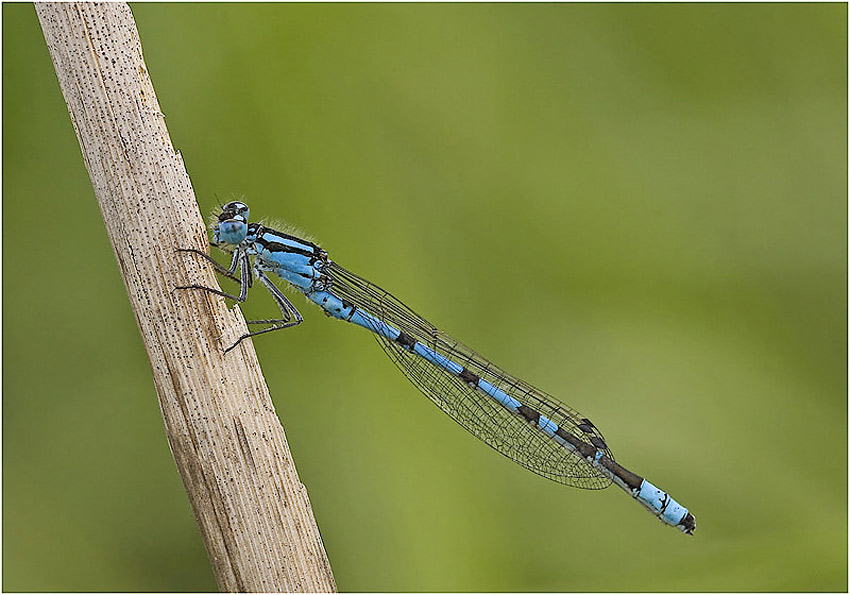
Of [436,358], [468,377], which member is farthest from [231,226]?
[468,377]

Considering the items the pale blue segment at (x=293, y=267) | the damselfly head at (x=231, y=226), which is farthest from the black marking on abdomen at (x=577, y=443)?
the damselfly head at (x=231, y=226)

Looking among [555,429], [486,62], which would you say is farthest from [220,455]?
[486,62]

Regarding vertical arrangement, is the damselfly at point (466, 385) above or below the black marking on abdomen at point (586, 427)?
below

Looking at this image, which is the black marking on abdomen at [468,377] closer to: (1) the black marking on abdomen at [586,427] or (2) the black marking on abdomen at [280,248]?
(1) the black marking on abdomen at [586,427]

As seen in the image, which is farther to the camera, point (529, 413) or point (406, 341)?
point (529, 413)

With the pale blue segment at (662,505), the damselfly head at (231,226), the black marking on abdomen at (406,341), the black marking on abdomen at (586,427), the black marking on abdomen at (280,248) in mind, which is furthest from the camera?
the black marking on abdomen at (586,427)

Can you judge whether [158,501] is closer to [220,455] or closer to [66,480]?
[66,480]

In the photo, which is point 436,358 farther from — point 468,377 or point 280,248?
point 280,248
